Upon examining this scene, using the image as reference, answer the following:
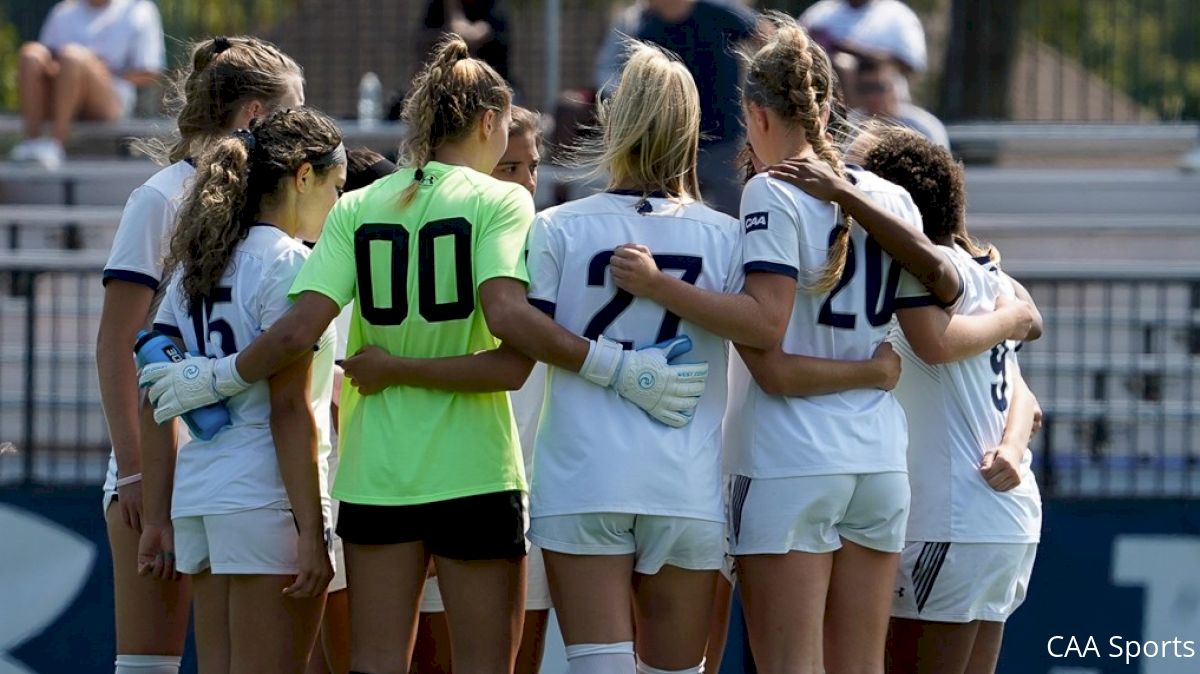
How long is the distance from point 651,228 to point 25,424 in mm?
3647

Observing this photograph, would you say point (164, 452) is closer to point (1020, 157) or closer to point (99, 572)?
point (99, 572)

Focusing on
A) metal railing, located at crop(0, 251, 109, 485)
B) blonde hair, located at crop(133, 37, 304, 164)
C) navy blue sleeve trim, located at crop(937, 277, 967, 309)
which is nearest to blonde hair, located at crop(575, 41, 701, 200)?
navy blue sleeve trim, located at crop(937, 277, 967, 309)

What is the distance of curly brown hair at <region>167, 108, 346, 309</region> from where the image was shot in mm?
3631

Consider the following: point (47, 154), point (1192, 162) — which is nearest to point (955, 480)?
point (1192, 162)

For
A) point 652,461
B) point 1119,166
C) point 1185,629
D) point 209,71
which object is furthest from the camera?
point 1119,166

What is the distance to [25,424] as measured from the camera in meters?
6.27

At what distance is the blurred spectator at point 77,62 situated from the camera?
8.93 meters

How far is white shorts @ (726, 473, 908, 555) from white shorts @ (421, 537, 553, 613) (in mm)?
632

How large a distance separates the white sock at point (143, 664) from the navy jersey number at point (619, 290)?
1359 millimetres

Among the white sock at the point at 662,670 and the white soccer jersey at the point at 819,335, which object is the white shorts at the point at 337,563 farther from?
the white soccer jersey at the point at 819,335

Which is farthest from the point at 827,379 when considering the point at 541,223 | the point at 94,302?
the point at 94,302

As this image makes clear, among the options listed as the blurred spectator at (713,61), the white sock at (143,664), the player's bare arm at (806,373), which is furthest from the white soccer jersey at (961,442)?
the blurred spectator at (713,61)

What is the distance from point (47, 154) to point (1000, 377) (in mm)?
6448

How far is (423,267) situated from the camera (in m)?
3.57
